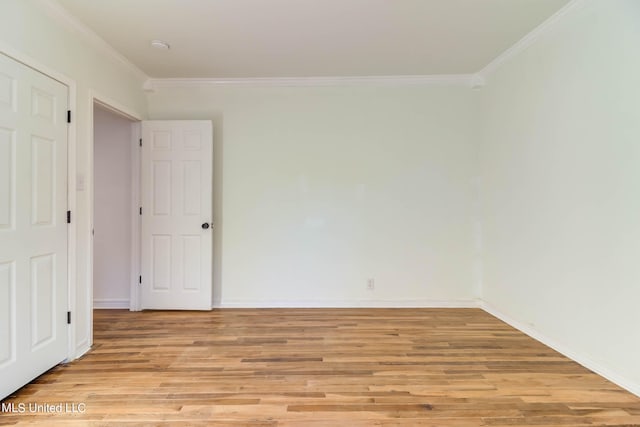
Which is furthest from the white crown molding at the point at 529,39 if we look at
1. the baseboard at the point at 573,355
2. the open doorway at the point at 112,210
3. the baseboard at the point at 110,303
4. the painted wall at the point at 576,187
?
the baseboard at the point at 110,303

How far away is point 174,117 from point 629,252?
4116mm

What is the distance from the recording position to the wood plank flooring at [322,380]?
1766 mm

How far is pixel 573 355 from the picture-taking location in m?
2.39

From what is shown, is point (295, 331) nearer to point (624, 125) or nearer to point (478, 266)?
point (478, 266)

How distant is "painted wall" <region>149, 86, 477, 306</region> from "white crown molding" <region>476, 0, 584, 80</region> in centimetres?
31

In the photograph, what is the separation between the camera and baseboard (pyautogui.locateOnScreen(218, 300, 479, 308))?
3.62 meters

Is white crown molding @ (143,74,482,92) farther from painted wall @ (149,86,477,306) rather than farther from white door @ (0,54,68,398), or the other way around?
white door @ (0,54,68,398)

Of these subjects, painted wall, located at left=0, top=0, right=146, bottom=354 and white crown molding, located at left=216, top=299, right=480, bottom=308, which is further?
white crown molding, located at left=216, top=299, right=480, bottom=308

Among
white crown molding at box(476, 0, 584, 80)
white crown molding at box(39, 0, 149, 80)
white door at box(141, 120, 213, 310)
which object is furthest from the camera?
white door at box(141, 120, 213, 310)

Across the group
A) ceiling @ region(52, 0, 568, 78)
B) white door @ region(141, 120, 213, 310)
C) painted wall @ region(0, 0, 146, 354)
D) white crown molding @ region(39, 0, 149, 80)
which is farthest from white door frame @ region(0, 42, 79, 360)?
white door @ region(141, 120, 213, 310)

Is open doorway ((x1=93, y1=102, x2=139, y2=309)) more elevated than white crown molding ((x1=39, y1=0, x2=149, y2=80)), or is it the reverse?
white crown molding ((x1=39, y1=0, x2=149, y2=80))

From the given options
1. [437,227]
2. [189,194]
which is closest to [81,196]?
[189,194]

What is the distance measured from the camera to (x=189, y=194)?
3.48m

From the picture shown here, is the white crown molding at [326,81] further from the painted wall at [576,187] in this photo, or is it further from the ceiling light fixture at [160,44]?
the ceiling light fixture at [160,44]
